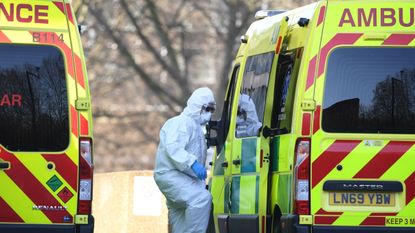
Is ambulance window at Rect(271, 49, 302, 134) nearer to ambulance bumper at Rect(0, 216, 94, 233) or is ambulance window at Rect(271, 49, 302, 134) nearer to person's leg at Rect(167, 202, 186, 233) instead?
person's leg at Rect(167, 202, 186, 233)

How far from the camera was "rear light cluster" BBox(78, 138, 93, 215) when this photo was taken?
→ 10.8 metres

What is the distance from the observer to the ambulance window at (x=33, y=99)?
10773mm

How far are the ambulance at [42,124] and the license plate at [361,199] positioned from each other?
1.89 m

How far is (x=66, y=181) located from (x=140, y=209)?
5173 millimetres

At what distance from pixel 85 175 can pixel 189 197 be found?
65.5 inches

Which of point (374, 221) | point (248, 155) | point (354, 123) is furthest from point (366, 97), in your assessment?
point (248, 155)

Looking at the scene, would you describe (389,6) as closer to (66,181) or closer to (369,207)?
(369,207)

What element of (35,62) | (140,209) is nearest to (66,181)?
(35,62)

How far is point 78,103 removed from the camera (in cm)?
1080

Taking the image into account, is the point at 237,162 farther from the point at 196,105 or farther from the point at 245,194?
the point at 196,105

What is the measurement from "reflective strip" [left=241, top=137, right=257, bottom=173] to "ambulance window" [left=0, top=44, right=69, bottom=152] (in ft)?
6.05

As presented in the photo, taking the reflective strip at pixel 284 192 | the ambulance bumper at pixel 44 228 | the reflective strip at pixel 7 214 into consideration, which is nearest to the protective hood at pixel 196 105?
the reflective strip at pixel 284 192

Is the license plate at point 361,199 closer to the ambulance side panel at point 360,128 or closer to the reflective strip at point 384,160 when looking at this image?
the ambulance side panel at point 360,128

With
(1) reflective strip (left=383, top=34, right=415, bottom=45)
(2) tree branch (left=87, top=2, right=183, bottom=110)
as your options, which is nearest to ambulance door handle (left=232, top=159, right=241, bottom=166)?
(1) reflective strip (left=383, top=34, right=415, bottom=45)
